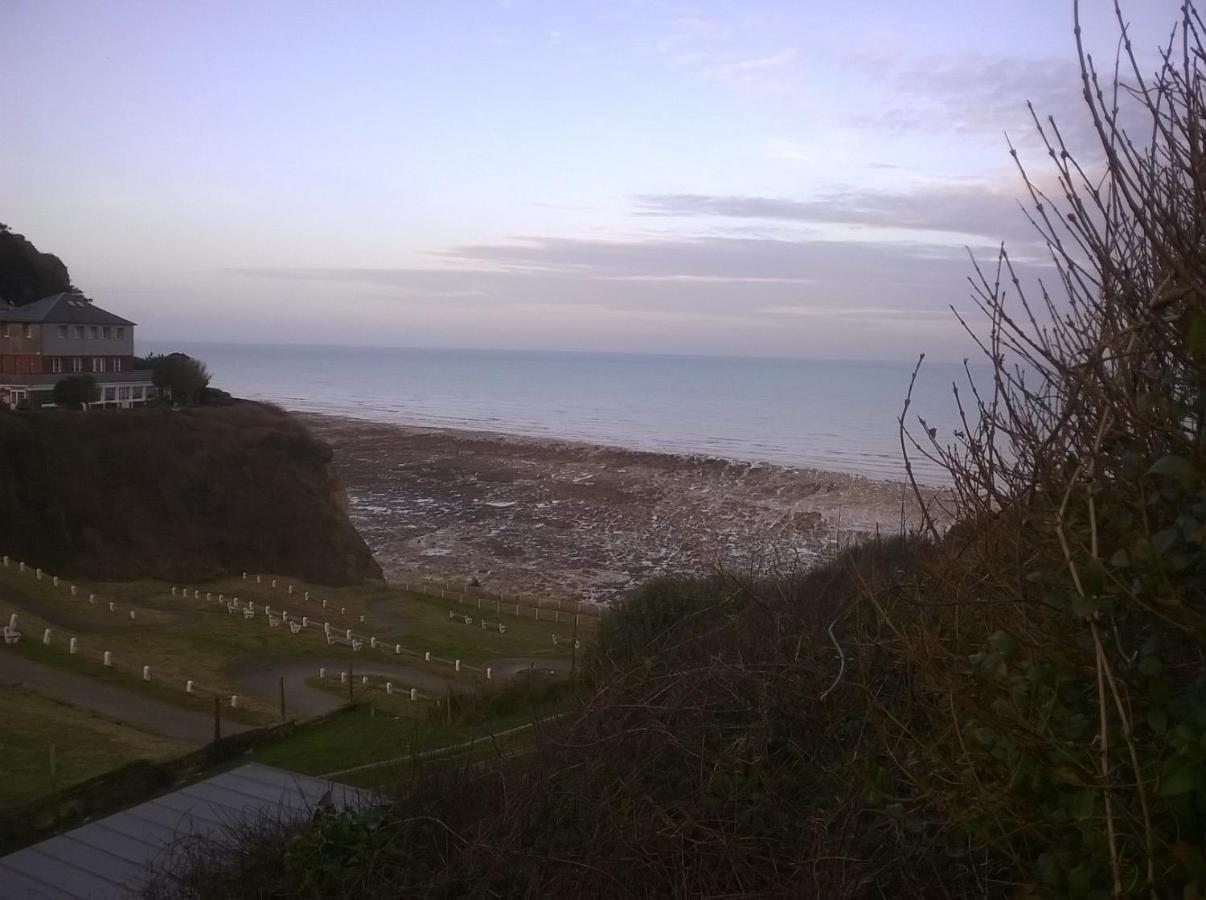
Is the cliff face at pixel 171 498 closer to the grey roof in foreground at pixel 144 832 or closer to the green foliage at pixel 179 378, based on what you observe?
the green foliage at pixel 179 378

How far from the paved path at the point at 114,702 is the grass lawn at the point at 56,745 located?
0.44 meters

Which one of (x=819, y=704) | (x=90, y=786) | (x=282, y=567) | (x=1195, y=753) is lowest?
Result: (x=282, y=567)

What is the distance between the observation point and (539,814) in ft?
15.6

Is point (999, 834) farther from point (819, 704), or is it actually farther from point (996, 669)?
point (819, 704)

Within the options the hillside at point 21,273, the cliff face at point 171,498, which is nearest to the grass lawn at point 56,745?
the cliff face at point 171,498

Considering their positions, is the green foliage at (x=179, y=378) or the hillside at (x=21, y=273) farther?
the hillside at (x=21, y=273)

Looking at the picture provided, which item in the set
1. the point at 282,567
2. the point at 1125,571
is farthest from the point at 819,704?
the point at 282,567

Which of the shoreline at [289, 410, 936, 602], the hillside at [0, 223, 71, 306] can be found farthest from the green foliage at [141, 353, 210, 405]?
the hillside at [0, 223, 71, 306]

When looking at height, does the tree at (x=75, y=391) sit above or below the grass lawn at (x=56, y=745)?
above

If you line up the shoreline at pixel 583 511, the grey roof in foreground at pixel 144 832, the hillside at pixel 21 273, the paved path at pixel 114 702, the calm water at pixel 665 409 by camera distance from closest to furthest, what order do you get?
the grey roof in foreground at pixel 144 832, the paved path at pixel 114 702, the shoreline at pixel 583 511, the hillside at pixel 21 273, the calm water at pixel 665 409

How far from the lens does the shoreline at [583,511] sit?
3712cm

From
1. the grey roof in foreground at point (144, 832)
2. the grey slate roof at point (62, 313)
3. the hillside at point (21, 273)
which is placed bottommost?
the grey roof in foreground at point (144, 832)

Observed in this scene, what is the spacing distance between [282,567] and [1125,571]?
37115mm

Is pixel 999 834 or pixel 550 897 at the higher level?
pixel 999 834
